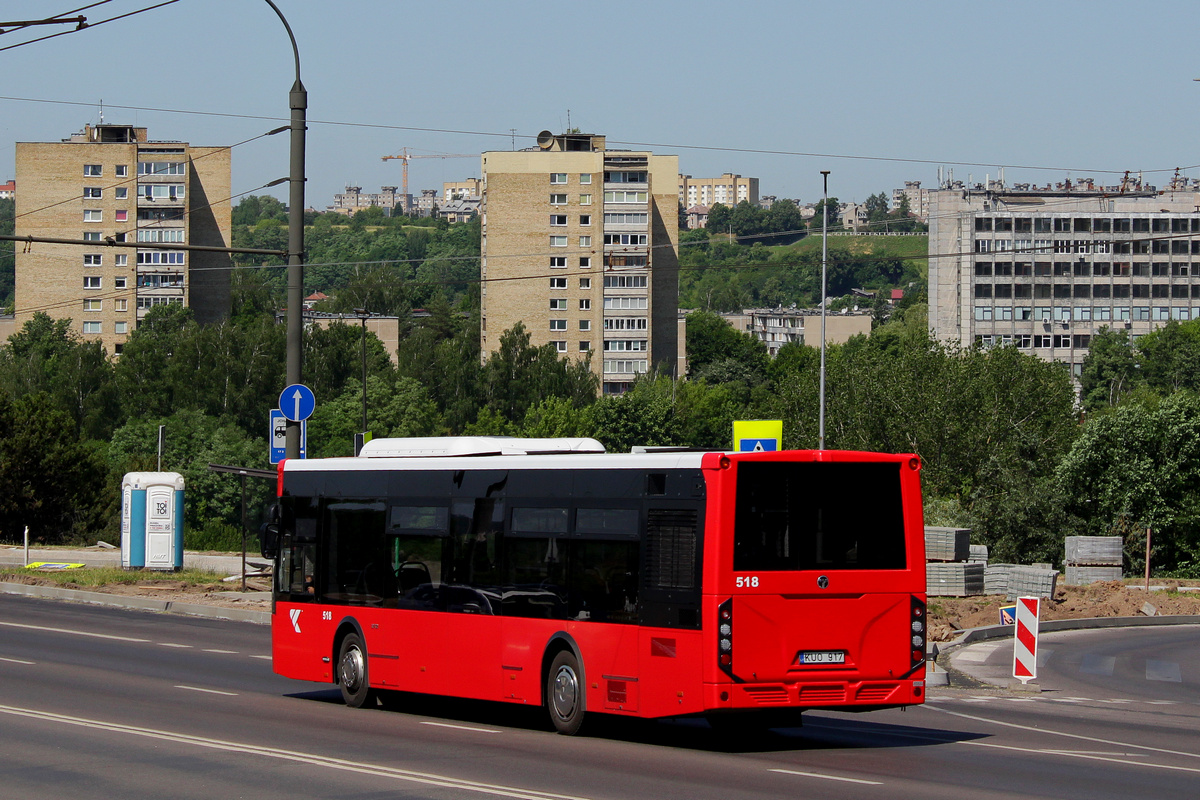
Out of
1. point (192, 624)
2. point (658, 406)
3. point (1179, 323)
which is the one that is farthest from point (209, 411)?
point (1179, 323)

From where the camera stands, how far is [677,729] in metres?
14.0

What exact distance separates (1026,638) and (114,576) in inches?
836

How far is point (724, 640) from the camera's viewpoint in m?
11.6

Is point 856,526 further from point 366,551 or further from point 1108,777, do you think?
point 366,551

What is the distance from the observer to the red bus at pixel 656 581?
38.7ft

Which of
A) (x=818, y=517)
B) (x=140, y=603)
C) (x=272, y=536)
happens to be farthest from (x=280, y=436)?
(x=818, y=517)

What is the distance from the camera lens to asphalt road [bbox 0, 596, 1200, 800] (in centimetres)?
1015

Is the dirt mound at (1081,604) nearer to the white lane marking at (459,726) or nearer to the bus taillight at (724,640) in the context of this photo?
the white lane marking at (459,726)

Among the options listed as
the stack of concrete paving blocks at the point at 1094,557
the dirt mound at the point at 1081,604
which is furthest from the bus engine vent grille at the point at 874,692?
the stack of concrete paving blocks at the point at 1094,557

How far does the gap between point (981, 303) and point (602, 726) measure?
480ft

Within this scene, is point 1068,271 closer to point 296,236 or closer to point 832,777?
point 296,236

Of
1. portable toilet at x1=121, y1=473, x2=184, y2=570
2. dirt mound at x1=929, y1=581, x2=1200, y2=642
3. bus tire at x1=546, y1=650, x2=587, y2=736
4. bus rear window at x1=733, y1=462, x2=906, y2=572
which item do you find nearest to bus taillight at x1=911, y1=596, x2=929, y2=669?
bus rear window at x1=733, y1=462, x2=906, y2=572

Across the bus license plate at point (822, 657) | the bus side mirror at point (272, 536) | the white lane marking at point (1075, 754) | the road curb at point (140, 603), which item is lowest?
the road curb at point (140, 603)

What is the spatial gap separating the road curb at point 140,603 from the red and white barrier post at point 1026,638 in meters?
13.1
